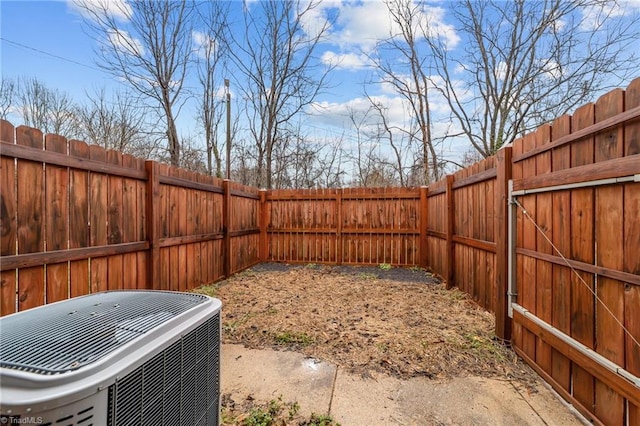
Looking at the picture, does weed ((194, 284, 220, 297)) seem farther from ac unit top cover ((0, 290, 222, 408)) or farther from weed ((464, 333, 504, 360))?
weed ((464, 333, 504, 360))

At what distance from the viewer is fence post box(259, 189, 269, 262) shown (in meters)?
7.01

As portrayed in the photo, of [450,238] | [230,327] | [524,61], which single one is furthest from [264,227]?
[524,61]

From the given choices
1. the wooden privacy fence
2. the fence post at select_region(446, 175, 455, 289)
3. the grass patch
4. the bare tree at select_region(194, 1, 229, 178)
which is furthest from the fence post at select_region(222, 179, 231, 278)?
the bare tree at select_region(194, 1, 229, 178)

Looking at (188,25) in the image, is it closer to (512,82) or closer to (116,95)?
(116,95)

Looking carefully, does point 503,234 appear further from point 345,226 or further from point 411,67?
point 411,67

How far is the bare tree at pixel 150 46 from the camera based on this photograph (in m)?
7.00

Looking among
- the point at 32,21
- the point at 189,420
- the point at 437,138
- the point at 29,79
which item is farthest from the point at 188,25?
the point at 189,420

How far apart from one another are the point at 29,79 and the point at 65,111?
1066mm

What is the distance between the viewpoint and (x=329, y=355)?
264cm

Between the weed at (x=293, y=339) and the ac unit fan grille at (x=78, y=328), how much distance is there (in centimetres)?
172

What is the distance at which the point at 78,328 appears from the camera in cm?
96

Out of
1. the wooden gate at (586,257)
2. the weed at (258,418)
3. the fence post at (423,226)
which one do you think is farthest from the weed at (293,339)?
the fence post at (423,226)

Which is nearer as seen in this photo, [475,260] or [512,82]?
[475,260]

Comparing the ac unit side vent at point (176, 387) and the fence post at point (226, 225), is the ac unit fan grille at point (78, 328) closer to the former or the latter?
the ac unit side vent at point (176, 387)
